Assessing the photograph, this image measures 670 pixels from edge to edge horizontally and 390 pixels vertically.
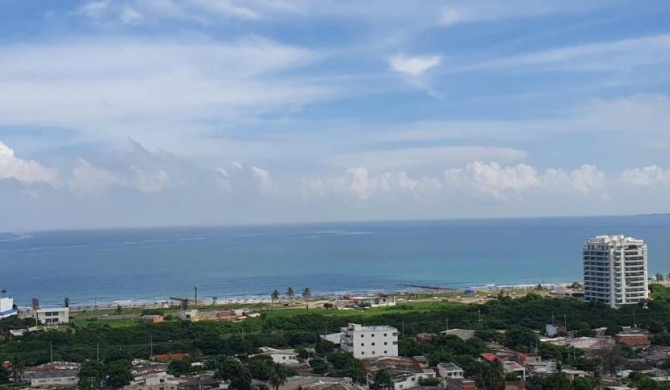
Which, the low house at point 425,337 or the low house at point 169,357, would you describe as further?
the low house at point 425,337

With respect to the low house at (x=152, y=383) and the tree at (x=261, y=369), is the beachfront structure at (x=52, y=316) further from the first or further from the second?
the tree at (x=261, y=369)

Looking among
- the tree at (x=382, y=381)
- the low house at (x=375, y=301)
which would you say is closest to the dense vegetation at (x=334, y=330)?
the tree at (x=382, y=381)

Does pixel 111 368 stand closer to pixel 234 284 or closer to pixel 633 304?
pixel 633 304

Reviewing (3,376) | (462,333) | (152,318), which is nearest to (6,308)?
(152,318)

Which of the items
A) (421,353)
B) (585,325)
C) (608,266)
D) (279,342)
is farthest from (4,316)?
(608,266)

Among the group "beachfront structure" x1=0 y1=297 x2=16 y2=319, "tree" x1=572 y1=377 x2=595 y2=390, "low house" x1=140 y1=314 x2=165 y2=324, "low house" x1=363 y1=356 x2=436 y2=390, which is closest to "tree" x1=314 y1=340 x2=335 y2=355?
"low house" x1=363 y1=356 x2=436 y2=390

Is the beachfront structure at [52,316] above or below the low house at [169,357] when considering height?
below

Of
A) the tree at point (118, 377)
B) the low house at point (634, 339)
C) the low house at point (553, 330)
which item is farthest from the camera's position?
the low house at point (553, 330)
